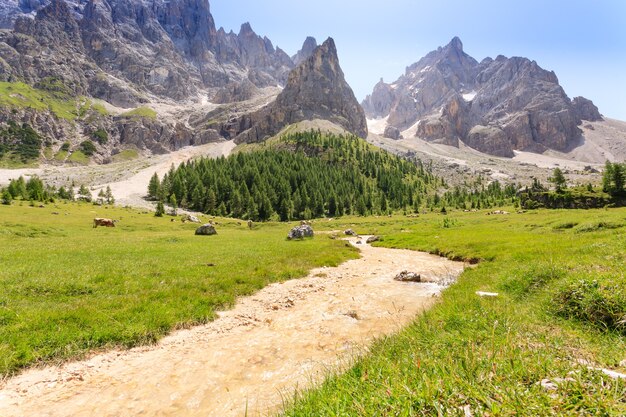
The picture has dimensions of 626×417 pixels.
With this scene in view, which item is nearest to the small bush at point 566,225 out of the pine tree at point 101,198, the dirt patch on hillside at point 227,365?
the dirt patch on hillside at point 227,365

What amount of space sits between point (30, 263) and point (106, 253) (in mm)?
6099

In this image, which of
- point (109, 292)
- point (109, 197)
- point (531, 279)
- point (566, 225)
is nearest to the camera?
point (531, 279)

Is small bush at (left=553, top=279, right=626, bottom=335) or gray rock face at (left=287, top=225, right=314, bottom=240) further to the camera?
gray rock face at (left=287, top=225, right=314, bottom=240)

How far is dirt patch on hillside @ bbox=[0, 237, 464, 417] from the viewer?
321 inches

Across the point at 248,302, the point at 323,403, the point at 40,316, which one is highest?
the point at 323,403

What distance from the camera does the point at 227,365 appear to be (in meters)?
10.2

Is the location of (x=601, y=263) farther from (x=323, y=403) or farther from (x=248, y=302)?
(x=248, y=302)

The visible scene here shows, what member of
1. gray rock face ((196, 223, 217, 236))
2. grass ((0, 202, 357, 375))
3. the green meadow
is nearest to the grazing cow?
gray rock face ((196, 223, 217, 236))

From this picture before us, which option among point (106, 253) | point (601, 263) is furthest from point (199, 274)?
point (601, 263)

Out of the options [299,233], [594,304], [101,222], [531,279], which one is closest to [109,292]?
[594,304]

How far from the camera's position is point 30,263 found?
806 inches

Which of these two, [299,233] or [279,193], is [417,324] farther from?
[279,193]

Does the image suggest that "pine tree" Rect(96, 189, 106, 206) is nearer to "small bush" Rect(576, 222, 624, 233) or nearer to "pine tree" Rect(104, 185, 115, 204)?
"pine tree" Rect(104, 185, 115, 204)

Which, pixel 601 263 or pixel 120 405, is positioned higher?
pixel 601 263
